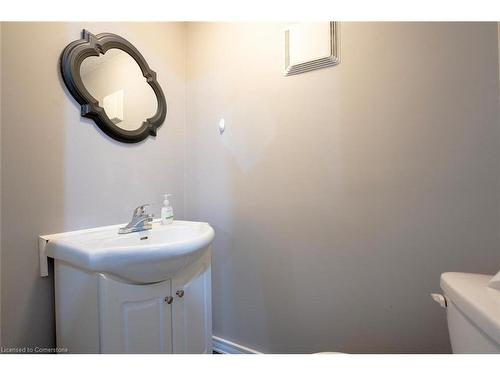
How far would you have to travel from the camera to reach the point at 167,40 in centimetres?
129

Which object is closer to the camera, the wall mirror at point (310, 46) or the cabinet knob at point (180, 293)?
the cabinet knob at point (180, 293)

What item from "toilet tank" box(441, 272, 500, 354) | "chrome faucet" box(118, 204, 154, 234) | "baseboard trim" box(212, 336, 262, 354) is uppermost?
"chrome faucet" box(118, 204, 154, 234)

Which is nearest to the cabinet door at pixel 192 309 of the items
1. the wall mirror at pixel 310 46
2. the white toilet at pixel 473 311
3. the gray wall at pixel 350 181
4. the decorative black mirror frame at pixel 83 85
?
the gray wall at pixel 350 181

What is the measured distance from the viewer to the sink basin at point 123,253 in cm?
66

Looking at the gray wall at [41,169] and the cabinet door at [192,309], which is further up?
the gray wall at [41,169]

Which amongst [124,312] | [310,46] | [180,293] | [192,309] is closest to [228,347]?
[192,309]

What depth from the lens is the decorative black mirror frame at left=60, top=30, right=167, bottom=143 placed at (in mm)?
878

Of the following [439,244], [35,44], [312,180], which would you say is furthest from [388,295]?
[35,44]

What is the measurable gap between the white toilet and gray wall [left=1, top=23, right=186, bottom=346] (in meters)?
1.33

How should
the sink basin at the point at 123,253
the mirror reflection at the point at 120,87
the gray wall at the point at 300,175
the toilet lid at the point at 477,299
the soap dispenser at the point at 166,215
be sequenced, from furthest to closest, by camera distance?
the soap dispenser at the point at 166,215 → the mirror reflection at the point at 120,87 → the gray wall at the point at 300,175 → the sink basin at the point at 123,253 → the toilet lid at the point at 477,299

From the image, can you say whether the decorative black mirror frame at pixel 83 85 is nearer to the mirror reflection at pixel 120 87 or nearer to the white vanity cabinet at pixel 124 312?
the mirror reflection at pixel 120 87

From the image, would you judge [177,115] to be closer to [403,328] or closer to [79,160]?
[79,160]

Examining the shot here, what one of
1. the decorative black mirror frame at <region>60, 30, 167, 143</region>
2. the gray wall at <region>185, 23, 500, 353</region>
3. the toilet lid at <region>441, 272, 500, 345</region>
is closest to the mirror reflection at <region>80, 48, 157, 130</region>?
the decorative black mirror frame at <region>60, 30, 167, 143</region>

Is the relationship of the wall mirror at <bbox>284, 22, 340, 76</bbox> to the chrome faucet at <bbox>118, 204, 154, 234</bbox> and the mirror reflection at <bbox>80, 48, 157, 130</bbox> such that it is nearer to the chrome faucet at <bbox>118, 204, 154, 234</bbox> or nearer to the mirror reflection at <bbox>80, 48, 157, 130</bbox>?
the mirror reflection at <bbox>80, 48, 157, 130</bbox>
